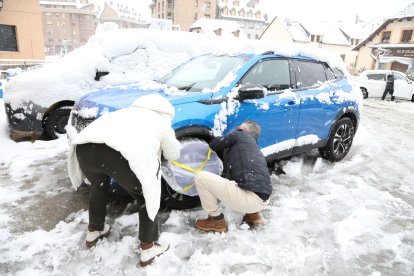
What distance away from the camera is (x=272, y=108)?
3785 mm

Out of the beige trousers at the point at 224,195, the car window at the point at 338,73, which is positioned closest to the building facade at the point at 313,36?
the car window at the point at 338,73

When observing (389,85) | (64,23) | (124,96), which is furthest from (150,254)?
(64,23)

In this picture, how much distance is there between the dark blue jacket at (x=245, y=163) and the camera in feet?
9.27

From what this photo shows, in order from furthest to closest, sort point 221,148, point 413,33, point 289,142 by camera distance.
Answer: point 413,33 → point 289,142 → point 221,148

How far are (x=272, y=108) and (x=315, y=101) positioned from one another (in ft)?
3.10

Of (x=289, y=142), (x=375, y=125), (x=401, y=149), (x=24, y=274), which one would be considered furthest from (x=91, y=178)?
(x=375, y=125)

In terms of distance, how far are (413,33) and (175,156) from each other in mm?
33131

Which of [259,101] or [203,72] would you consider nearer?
[259,101]

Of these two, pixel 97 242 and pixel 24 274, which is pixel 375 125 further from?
pixel 24 274

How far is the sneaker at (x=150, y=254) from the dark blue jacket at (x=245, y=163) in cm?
90

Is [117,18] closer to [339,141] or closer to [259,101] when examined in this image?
[339,141]

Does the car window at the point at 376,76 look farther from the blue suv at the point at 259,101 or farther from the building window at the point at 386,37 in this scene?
the building window at the point at 386,37

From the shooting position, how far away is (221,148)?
300 cm

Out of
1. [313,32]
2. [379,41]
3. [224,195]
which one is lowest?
[224,195]
